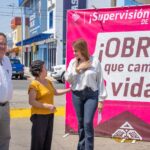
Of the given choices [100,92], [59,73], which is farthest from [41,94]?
[59,73]

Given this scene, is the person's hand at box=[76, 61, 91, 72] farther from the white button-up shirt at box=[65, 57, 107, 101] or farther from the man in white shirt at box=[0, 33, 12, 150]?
the man in white shirt at box=[0, 33, 12, 150]

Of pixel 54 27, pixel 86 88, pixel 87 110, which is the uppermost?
pixel 54 27

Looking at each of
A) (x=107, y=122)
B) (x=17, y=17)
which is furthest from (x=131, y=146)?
(x=17, y=17)

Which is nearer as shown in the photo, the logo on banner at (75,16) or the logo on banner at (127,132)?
the logo on banner at (127,132)

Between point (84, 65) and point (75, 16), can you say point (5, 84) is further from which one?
point (75, 16)

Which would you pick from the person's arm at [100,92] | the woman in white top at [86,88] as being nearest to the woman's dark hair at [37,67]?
the woman in white top at [86,88]

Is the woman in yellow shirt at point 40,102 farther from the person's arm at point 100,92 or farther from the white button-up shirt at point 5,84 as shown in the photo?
the person's arm at point 100,92

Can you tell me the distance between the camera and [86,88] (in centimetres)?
675

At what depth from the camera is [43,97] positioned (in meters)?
5.95

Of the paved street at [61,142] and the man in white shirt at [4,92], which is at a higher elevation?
the man in white shirt at [4,92]

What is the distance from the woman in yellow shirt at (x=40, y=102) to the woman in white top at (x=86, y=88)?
2.61 feet

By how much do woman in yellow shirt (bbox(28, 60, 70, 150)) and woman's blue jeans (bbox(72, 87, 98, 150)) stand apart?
0.79 metres

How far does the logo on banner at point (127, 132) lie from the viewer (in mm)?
8359

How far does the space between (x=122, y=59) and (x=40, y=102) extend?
8.96ft
